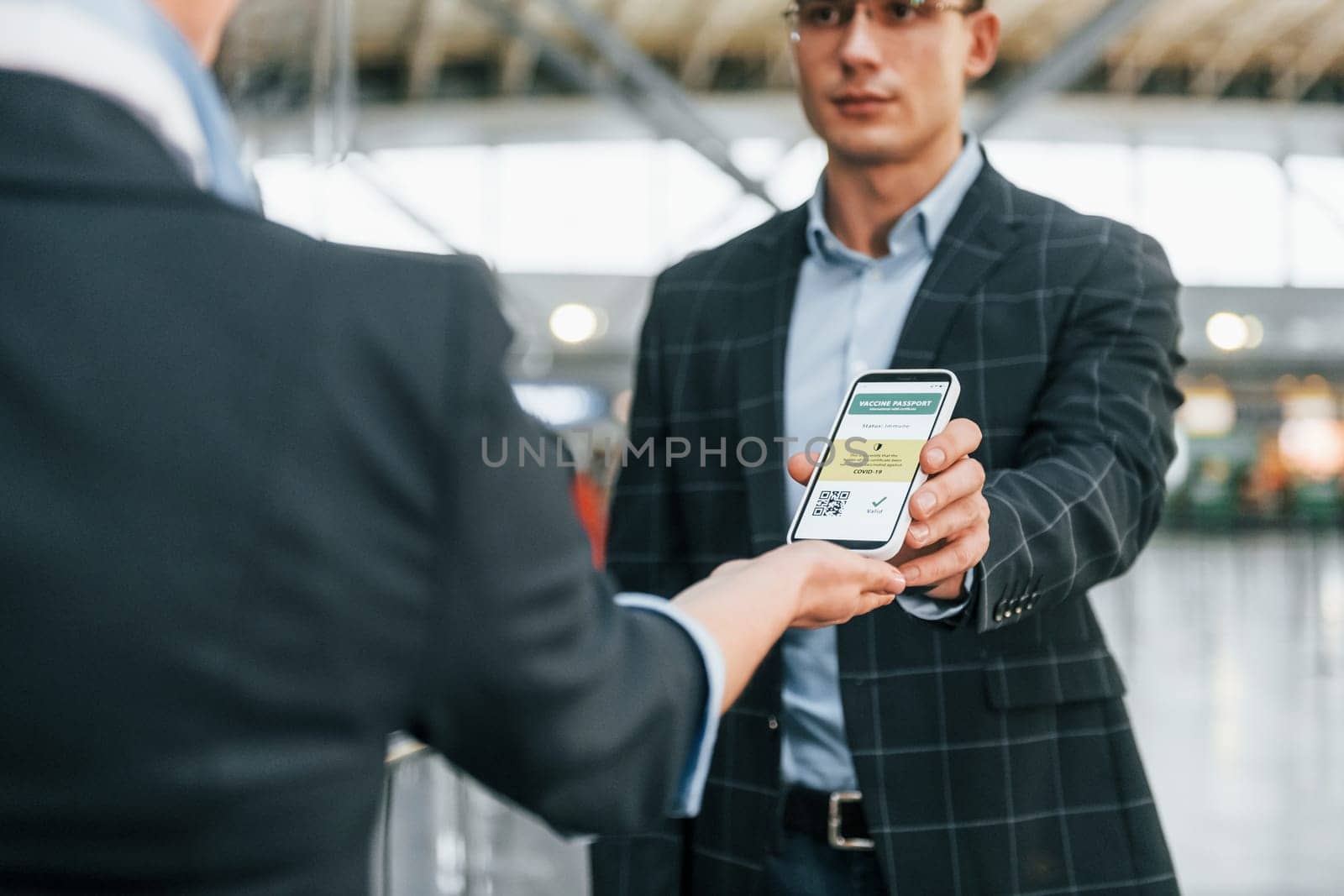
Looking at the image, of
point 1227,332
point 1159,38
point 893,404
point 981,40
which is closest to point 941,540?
point 893,404

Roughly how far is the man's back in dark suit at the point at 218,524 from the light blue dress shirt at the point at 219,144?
0.05m

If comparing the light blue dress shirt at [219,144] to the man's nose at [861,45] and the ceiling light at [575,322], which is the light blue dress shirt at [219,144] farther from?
the ceiling light at [575,322]

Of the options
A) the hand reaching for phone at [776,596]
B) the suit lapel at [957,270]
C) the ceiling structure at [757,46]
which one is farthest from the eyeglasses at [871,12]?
the ceiling structure at [757,46]

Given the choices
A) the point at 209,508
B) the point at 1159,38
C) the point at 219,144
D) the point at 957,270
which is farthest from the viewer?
the point at 1159,38

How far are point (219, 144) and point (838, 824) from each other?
50.7 inches

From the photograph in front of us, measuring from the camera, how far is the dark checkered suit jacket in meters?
1.75

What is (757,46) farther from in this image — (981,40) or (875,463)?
(875,463)

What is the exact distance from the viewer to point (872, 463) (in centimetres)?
150

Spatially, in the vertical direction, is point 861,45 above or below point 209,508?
above

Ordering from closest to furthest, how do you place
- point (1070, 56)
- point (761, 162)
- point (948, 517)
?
point (948, 517) → point (1070, 56) → point (761, 162)

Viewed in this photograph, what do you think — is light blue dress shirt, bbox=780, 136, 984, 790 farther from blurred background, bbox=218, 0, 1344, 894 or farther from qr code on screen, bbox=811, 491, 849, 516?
blurred background, bbox=218, 0, 1344, 894

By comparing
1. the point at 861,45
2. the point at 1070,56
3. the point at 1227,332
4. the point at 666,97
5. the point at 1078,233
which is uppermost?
the point at 1227,332

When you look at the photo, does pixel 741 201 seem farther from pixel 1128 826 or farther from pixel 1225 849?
pixel 1128 826

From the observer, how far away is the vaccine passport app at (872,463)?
1.43 m
